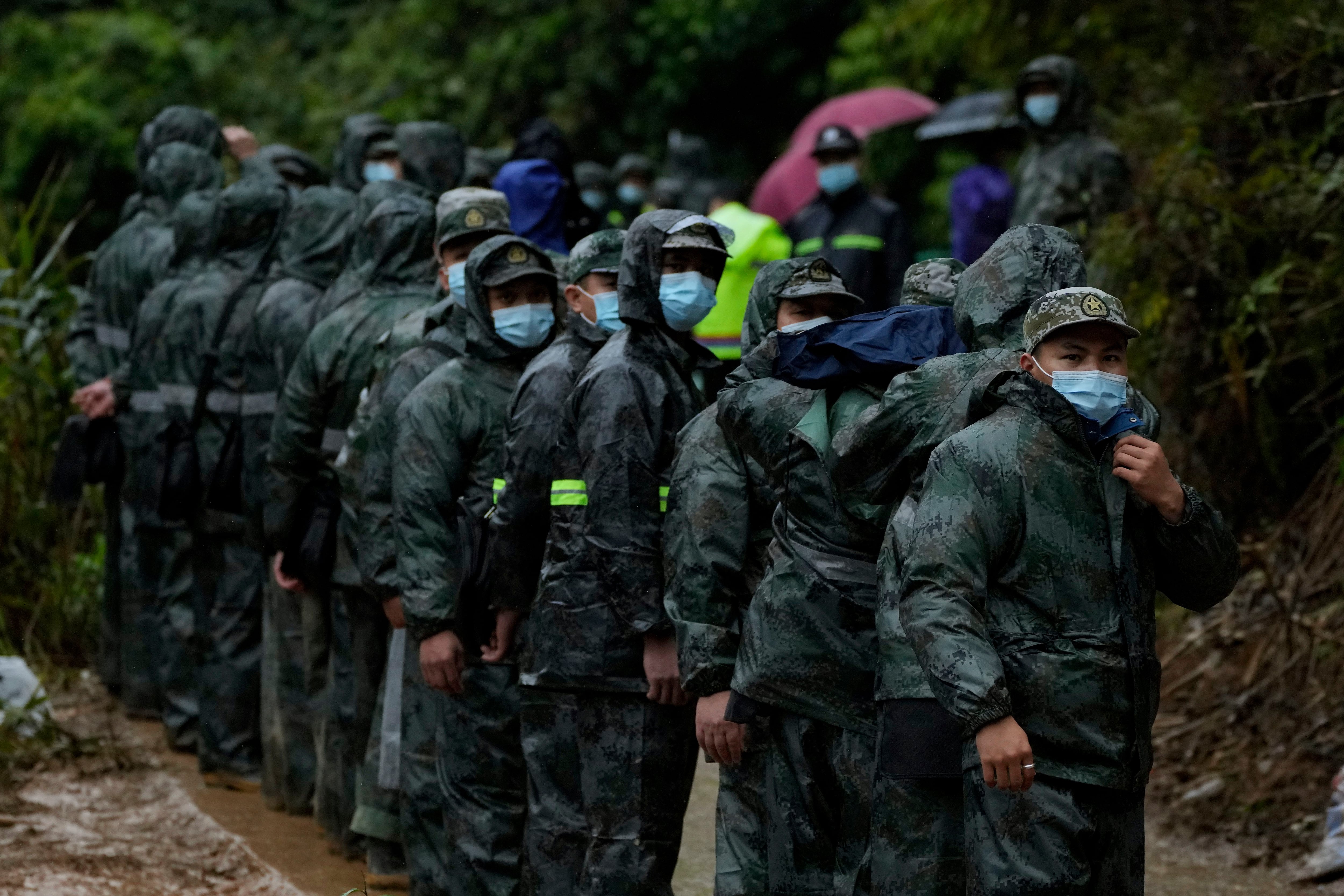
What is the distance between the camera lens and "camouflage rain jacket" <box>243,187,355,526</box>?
812 centimetres

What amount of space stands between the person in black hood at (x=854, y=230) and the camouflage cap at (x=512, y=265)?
181 inches

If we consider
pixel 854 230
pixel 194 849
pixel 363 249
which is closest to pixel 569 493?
pixel 363 249

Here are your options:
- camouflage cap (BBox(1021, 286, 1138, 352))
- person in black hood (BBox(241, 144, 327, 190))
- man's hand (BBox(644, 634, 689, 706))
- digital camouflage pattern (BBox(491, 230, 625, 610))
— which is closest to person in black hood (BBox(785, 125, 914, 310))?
person in black hood (BBox(241, 144, 327, 190))

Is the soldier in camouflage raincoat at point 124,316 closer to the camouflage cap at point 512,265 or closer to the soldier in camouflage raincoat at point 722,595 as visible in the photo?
the camouflage cap at point 512,265

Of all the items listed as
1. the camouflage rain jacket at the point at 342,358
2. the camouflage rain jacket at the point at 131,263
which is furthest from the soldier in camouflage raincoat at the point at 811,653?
the camouflage rain jacket at the point at 131,263

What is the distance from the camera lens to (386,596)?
21.1 feet

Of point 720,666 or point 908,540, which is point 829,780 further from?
point 908,540

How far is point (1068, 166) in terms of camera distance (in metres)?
9.72

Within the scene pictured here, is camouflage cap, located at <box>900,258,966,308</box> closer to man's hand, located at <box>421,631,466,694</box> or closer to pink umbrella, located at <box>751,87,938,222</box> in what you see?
man's hand, located at <box>421,631,466,694</box>

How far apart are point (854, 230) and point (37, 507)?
474 centimetres

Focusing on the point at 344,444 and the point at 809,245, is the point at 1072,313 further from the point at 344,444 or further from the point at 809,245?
the point at 809,245

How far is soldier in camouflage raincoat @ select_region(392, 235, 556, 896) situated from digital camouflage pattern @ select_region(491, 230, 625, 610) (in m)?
0.15

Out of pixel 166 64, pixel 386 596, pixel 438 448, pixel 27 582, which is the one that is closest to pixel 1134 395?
pixel 438 448

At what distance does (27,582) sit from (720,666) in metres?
6.54
